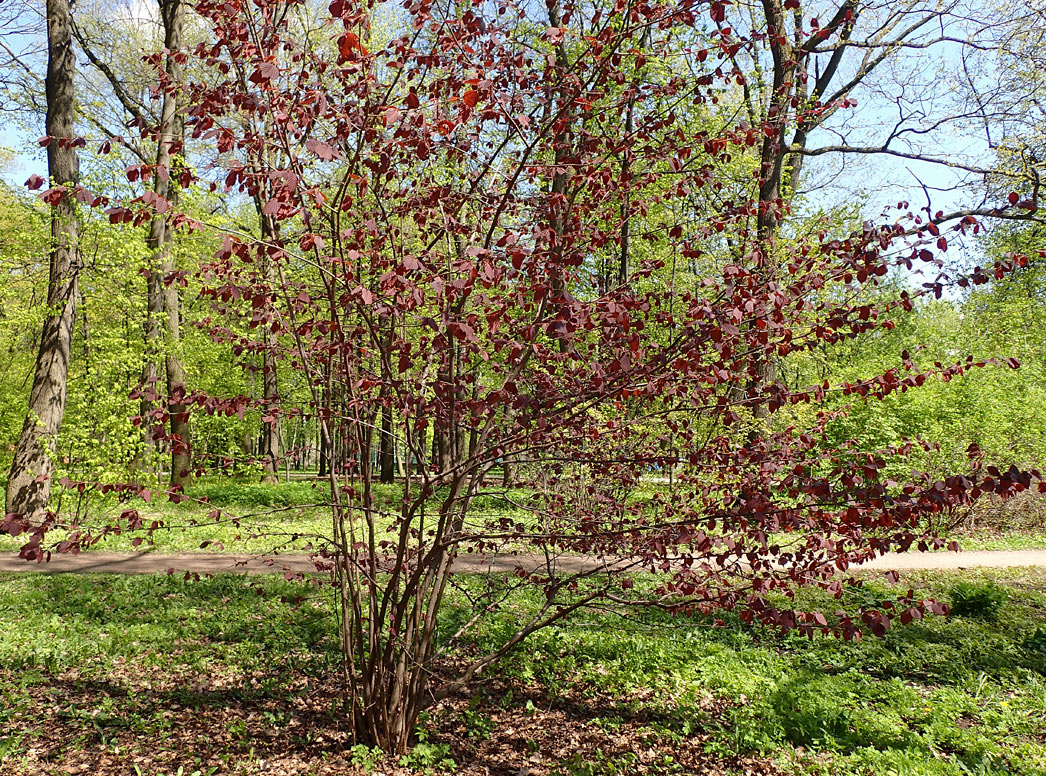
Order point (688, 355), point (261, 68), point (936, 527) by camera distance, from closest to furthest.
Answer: point (261, 68) → point (688, 355) → point (936, 527)

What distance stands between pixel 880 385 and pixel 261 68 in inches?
108

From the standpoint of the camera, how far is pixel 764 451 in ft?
11.0

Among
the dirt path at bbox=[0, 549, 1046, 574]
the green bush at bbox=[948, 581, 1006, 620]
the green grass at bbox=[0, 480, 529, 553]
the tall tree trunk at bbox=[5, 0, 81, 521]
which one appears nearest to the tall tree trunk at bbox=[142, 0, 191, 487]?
the green grass at bbox=[0, 480, 529, 553]

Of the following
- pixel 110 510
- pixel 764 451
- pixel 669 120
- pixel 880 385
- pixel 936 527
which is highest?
pixel 669 120

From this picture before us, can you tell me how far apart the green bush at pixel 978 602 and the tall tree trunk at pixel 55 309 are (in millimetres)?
11090

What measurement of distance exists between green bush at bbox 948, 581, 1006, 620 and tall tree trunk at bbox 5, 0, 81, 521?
11.1 metres

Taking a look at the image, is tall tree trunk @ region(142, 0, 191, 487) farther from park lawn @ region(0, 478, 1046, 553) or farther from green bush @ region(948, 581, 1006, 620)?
green bush @ region(948, 581, 1006, 620)

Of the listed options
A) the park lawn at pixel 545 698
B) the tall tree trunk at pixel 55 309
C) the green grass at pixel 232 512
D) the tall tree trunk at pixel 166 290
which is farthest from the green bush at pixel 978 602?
the tall tree trunk at pixel 55 309

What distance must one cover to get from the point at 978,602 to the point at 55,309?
1186 cm

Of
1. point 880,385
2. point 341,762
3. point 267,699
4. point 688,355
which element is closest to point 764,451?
point 880,385

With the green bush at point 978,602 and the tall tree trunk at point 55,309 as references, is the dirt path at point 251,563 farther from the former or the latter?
the tall tree trunk at point 55,309

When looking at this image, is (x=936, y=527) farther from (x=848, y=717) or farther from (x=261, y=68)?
(x=261, y=68)

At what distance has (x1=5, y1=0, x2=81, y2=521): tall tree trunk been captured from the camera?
954cm

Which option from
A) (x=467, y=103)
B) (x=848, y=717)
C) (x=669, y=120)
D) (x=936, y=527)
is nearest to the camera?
(x=467, y=103)
